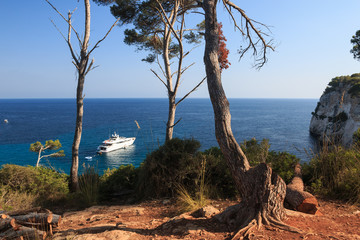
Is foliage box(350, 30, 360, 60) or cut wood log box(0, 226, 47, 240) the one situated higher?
foliage box(350, 30, 360, 60)

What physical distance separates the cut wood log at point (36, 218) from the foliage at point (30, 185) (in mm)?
2815

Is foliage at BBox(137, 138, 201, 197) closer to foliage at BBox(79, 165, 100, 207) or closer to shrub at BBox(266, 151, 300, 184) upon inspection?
foliage at BBox(79, 165, 100, 207)

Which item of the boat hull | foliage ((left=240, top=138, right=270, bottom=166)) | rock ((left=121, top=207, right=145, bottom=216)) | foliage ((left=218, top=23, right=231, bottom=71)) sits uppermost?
foliage ((left=218, top=23, right=231, bottom=71))

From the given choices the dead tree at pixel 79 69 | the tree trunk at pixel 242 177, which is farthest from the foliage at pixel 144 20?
the tree trunk at pixel 242 177

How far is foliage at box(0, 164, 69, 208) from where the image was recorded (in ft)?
20.5

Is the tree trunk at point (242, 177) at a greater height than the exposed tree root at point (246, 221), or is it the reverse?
the tree trunk at point (242, 177)

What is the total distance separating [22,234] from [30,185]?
3.90 metres

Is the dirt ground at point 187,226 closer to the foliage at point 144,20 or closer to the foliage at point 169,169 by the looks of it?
the foliage at point 169,169

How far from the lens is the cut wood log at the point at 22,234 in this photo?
3217mm

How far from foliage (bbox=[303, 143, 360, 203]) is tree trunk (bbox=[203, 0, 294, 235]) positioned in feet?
7.80

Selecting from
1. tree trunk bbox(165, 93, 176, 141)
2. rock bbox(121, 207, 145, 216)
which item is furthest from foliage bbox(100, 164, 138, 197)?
rock bbox(121, 207, 145, 216)

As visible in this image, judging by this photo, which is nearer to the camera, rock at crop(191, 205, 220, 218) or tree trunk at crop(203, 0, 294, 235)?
tree trunk at crop(203, 0, 294, 235)

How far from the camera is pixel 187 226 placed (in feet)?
11.4

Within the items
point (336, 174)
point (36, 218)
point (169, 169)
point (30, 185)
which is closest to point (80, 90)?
point (30, 185)
